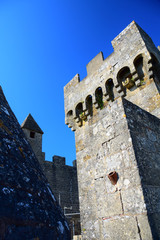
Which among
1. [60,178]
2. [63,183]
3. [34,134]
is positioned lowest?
[63,183]

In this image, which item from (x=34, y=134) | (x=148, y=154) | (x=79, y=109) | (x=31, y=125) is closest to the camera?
(x=148, y=154)

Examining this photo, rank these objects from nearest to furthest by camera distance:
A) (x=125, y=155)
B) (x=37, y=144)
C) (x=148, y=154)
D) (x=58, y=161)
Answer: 1. (x=125, y=155)
2. (x=148, y=154)
3. (x=37, y=144)
4. (x=58, y=161)

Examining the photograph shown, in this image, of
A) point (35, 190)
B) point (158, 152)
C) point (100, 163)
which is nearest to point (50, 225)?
point (35, 190)

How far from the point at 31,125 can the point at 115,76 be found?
1205cm

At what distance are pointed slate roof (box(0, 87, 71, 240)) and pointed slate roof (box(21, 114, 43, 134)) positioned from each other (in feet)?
49.0

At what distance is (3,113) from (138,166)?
2.08m

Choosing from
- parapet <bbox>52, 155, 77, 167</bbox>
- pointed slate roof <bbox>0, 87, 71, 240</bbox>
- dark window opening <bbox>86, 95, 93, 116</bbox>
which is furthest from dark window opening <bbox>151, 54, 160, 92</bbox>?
parapet <bbox>52, 155, 77, 167</bbox>

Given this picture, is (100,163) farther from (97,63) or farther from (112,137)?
(97,63)

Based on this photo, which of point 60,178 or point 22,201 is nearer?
point 22,201

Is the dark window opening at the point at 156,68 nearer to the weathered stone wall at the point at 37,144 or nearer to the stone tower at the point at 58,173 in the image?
the stone tower at the point at 58,173

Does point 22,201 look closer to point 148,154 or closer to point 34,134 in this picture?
point 148,154

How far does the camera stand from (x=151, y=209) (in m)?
2.55

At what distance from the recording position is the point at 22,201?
1054mm

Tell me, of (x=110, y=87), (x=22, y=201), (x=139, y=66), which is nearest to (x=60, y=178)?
(x=110, y=87)
